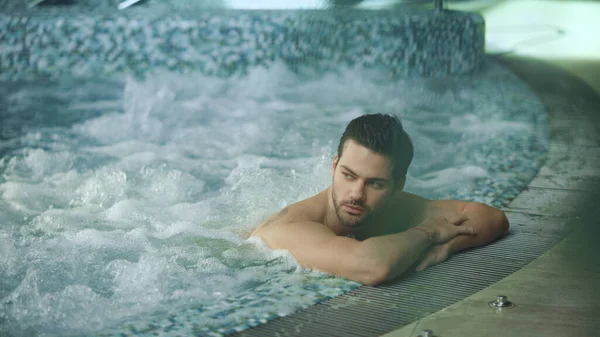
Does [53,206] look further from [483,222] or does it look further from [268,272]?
[483,222]

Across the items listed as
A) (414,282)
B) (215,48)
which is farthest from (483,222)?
(215,48)

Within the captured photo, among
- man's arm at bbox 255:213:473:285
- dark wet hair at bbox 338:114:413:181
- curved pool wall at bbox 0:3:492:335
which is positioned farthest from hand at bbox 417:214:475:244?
curved pool wall at bbox 0:3:492:335

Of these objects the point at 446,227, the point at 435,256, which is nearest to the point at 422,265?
the point at 435,256

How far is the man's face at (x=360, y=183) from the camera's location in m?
2.82

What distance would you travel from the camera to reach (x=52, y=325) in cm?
250

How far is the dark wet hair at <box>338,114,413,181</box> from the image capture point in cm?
283

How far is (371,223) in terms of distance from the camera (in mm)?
2949

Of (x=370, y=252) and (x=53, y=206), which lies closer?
(x=370, y=252)

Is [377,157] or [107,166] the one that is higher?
[377,157]

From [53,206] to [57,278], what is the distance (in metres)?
1.21

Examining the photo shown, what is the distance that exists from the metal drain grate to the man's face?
31cm

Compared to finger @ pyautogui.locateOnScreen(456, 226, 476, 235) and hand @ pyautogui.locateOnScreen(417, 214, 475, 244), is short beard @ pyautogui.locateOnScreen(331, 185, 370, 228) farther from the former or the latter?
finger @ pyautogui.locateOnScreen(456, 226, 476, 235)

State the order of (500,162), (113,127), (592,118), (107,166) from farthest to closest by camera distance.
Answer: (113,127)
(592,118)
(107,166)
(500,162)

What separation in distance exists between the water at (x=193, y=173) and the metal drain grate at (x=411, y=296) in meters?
0.09
